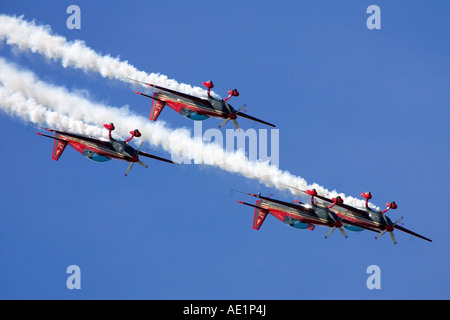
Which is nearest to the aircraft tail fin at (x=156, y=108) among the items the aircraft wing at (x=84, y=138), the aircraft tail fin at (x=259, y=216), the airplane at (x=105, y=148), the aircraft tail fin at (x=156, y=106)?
the aircraft tail fin at (x=156, y=106)

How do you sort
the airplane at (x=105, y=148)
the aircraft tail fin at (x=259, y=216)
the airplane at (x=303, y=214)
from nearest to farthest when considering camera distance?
1. the airplane at (x=105, y=148)
2. the airplane at (x=303, y=214)
3. the aircraft tail fin at (x=259, y=216)

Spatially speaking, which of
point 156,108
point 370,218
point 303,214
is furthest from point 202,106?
point 370,218

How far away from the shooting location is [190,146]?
172 meters

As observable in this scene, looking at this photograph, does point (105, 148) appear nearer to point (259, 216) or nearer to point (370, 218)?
point (259, 216)

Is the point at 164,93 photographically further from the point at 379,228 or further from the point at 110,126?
→ the point at 379,228

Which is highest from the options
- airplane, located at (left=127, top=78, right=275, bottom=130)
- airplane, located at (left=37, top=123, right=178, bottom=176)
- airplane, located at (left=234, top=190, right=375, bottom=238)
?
airplane, located at (left=127, top=78, right=275, bottom=130)

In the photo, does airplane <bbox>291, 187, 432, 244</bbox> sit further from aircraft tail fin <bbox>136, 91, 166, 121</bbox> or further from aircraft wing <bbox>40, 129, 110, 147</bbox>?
aircraft wing <bbox>40, 129, 110, 147</bbox>

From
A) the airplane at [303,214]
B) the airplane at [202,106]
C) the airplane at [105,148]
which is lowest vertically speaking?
the airplane at [303,214]

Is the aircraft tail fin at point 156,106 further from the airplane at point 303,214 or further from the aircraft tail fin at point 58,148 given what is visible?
the airplane at point 303,214

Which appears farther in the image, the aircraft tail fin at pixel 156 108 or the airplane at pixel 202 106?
the aircraft tail fin at pixel 156 108

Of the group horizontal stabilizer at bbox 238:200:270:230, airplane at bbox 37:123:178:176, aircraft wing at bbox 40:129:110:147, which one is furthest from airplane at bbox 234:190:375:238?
aircraft wing at bbox 40:129:110:147

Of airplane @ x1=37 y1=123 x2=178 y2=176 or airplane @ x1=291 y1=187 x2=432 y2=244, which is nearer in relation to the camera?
airplane @ x1=37 y1=123 x2=178 y2=176

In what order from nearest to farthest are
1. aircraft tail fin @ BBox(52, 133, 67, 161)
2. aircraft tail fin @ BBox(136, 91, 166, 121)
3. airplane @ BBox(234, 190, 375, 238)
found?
aircraft tail fin @ BBox(52, 133, 67, 161), airplane @ BBox(234, 190, 375, 238), aircraft tail fin @ BBox(136, 91, 166, 121)

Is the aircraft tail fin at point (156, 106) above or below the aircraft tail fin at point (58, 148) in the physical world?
above
